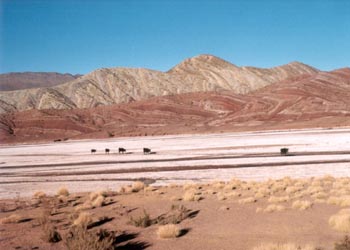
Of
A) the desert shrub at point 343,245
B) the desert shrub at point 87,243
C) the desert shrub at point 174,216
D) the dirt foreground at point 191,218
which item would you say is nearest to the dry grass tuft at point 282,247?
the dirt foreground at point 191,218

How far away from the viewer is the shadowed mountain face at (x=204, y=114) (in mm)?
117625

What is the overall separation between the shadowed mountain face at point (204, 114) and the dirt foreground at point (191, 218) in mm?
86423

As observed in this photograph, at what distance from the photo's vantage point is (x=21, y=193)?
27812 mm

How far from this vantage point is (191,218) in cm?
1639

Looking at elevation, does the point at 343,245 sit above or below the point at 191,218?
above

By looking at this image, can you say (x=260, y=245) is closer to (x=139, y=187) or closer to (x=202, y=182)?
(x=139, y=187)

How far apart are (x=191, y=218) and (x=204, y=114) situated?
421ft

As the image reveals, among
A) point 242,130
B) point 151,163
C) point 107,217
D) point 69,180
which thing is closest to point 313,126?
point 242,130

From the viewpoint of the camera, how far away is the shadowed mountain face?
11762 cm

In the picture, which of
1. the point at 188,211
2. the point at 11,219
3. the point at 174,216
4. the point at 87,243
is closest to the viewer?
the point at 87,243

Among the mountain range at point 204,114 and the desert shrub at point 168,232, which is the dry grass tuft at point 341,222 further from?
the mountain range at point 204,114

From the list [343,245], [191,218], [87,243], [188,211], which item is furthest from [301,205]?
[87,243]

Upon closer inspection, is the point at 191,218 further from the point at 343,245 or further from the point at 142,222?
the point at 343,245

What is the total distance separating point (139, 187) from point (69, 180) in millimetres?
9891
